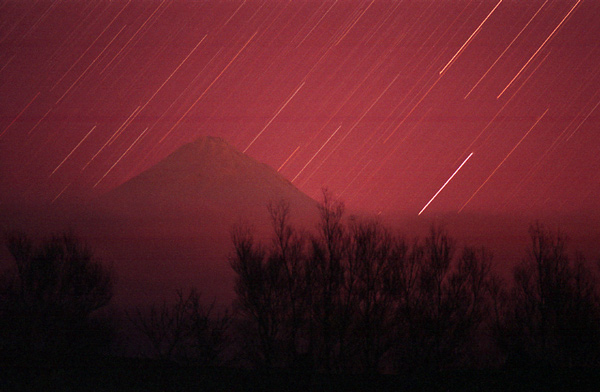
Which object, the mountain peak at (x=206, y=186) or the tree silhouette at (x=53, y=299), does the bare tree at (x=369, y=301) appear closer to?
the tree silhouette at (x=53, y=299)

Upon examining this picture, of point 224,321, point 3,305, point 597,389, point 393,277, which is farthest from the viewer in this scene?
point 224,321

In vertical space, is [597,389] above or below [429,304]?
below

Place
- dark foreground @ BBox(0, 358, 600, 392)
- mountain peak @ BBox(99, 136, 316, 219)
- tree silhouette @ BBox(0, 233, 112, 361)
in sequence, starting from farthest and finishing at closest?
mountain peak @ BBox(99, 136, 316, 219) < tree silhouette @ BBox(0, 233, 112, 361) < dark foreground @ BBox(0, 358, 600, 392)

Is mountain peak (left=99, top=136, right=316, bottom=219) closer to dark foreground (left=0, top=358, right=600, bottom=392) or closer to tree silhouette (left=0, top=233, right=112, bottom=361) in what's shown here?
tree silhouette (left=0, top=233, right=112, bottom=361)

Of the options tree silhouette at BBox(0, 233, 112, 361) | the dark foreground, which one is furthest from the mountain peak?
the dark foreground

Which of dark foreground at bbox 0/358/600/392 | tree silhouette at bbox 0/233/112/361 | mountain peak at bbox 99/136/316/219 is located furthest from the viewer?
mountain peak at bbox 99/136/316/219

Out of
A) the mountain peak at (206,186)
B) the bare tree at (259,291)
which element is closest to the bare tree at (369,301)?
the bare tree at (259,291)

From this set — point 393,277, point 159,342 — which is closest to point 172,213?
point 159,342

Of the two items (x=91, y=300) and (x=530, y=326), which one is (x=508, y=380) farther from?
(x=91, y=300)

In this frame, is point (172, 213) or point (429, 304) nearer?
point (429, 304)
